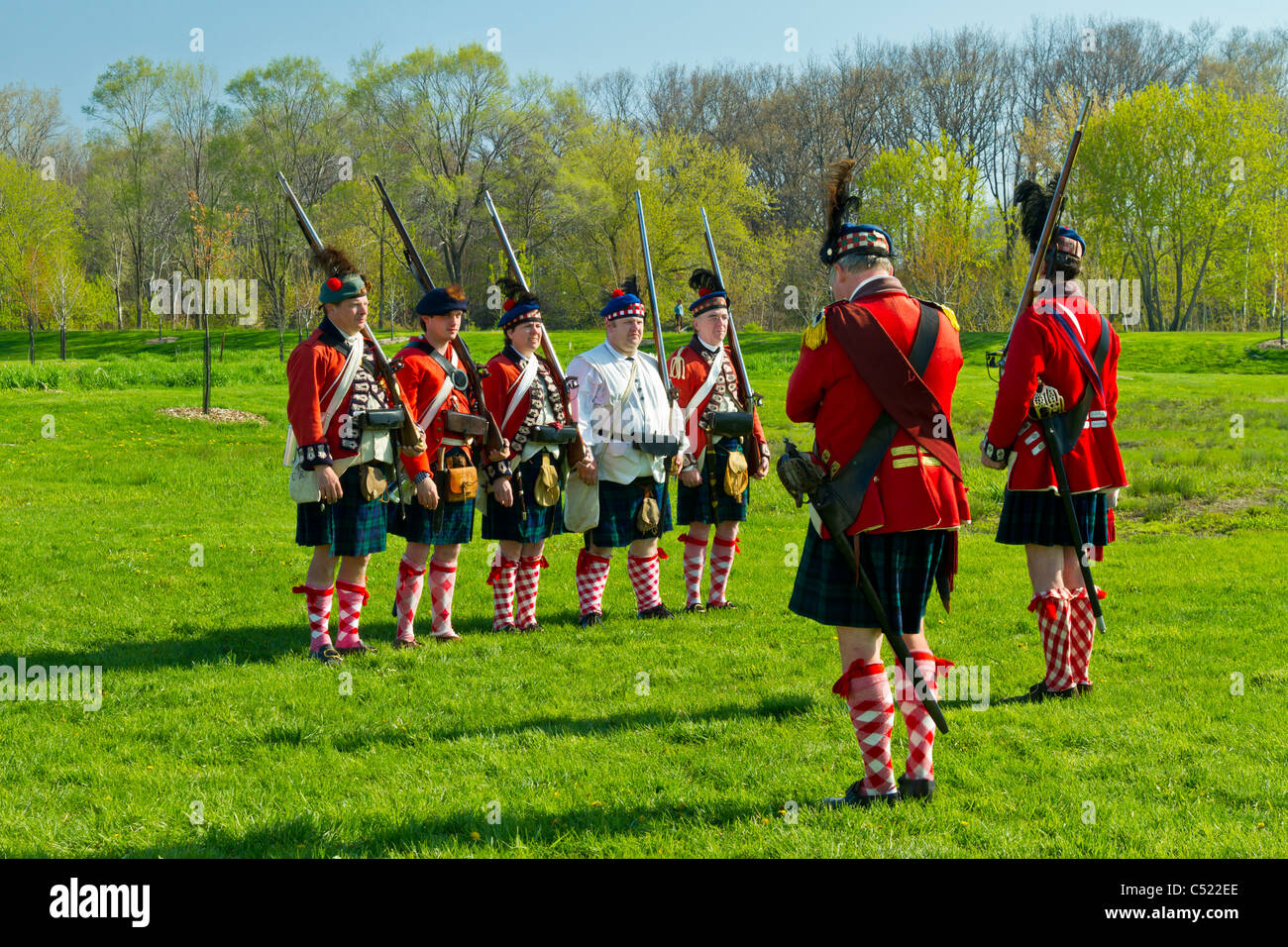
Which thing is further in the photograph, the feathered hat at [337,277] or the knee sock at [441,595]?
the knee sock at [441,595]

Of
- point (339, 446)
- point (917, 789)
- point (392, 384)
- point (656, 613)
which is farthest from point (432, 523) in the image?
point (917, 789)

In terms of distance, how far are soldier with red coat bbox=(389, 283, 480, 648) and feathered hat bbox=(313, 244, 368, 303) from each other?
1.82ft

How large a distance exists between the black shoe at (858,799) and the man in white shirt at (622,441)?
3.74 meters

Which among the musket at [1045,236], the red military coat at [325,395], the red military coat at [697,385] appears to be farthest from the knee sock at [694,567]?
the musket at [1045,236]

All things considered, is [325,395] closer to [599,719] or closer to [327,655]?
[327,655]

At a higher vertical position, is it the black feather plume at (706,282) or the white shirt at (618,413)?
the black feather plume at (706,282)

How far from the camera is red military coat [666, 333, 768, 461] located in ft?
27.2

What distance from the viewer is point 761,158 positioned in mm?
63406

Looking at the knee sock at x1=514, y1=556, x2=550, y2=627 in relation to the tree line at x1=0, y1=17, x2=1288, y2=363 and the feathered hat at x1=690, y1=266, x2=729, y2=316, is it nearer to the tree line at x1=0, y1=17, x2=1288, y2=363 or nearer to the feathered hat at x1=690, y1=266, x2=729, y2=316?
the feathered hat at x1=690, y1=266, x2=729, y2=316

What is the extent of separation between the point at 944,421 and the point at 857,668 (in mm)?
1075

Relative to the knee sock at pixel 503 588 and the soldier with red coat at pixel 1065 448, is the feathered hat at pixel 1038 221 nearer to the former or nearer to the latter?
the soldier with red coat at pixel 1065 448

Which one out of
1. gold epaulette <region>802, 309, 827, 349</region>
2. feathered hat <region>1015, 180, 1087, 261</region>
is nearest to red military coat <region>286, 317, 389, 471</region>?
gold epaulette <region>802, 309, 827, 349</region>

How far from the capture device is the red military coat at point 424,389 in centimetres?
716
